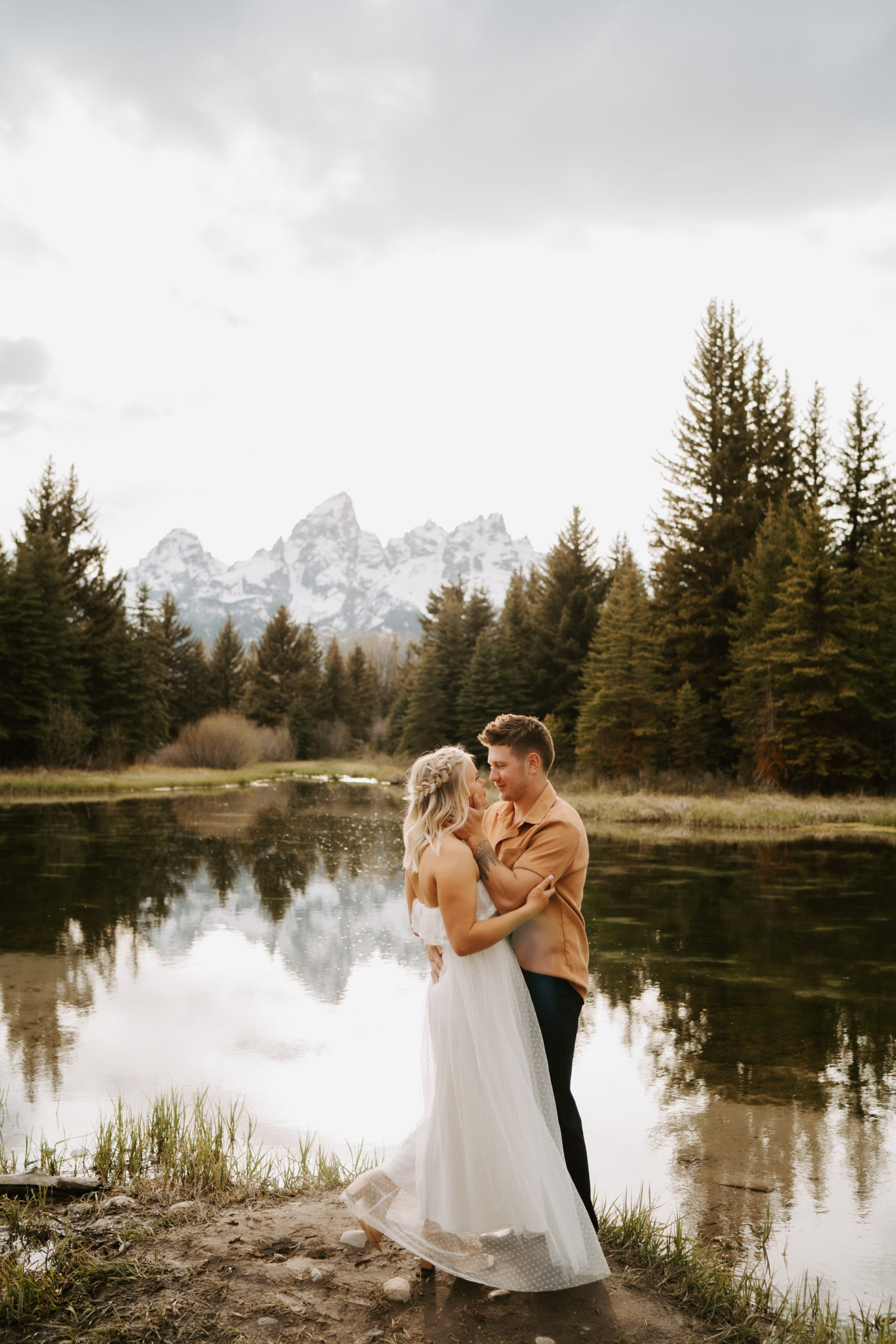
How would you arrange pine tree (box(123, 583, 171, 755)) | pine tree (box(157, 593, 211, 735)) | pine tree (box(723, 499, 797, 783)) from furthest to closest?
pine tree (box(157, 593, 211, 735))
pine tree (box(123, 583, 171, 755))
pine tree (box(723, 499, 797, 783))

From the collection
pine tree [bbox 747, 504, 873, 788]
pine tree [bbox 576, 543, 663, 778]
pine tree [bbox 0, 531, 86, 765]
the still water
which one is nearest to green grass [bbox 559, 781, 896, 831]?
pine tree [bbox 747, 504, 873, 788]

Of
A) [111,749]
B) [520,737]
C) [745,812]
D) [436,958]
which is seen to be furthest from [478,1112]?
[111,749]

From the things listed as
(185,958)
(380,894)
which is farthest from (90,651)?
(185,958)

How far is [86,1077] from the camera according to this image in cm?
703

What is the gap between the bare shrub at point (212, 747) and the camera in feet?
152

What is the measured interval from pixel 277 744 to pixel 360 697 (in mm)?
21763

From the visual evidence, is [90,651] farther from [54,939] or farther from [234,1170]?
[234,1170]

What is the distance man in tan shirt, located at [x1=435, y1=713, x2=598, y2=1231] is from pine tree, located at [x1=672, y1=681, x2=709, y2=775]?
3052 cm

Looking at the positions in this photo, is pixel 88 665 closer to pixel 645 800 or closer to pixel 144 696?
pixel 144 696

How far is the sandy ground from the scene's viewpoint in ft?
10.6

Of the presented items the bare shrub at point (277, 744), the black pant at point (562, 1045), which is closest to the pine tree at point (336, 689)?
the bare shrub at point (277, 744)

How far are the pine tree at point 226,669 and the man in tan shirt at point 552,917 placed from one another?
6458 cm

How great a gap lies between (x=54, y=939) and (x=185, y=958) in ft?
5.61

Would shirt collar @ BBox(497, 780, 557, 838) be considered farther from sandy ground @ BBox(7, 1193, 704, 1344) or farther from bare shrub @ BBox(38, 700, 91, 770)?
bare shrub @ BBox(38, 700, 91, 770)
